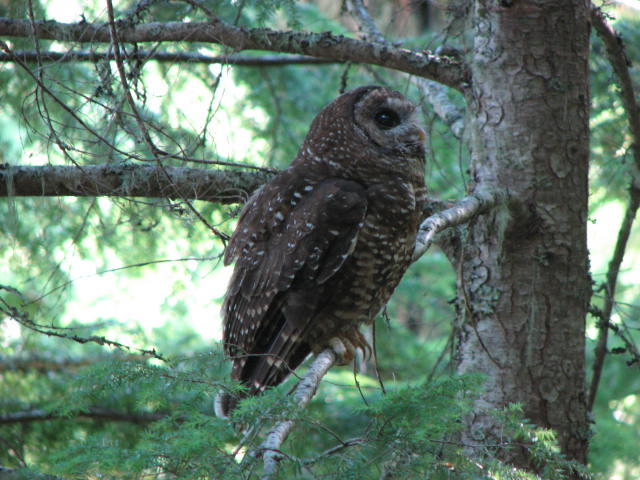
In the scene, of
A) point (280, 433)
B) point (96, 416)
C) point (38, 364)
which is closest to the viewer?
point (280, 433)

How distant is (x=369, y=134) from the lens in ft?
10.1

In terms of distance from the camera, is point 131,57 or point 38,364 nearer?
point 131,57

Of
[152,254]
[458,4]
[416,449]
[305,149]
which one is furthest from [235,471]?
[152,254]

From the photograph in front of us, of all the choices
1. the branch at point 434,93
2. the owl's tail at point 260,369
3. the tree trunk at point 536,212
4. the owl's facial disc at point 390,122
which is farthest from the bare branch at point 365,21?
the owl's tail at point 260,369

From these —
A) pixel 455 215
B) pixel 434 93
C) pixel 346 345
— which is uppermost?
pixel 434 93

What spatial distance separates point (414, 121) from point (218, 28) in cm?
105

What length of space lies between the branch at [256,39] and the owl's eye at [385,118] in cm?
24

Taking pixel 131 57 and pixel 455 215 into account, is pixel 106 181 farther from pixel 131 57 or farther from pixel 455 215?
pixel 455 215

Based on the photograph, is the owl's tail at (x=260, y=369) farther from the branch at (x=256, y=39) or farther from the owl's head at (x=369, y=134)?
the branch at (x=256, y=39)

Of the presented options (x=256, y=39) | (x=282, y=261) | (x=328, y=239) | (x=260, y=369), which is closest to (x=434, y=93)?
(x=256, y=39)

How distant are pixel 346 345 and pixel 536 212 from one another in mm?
1085

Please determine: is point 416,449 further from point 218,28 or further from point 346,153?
point 218,28

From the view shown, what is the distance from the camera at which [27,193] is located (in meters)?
2.91

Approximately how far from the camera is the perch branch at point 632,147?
113 inches
